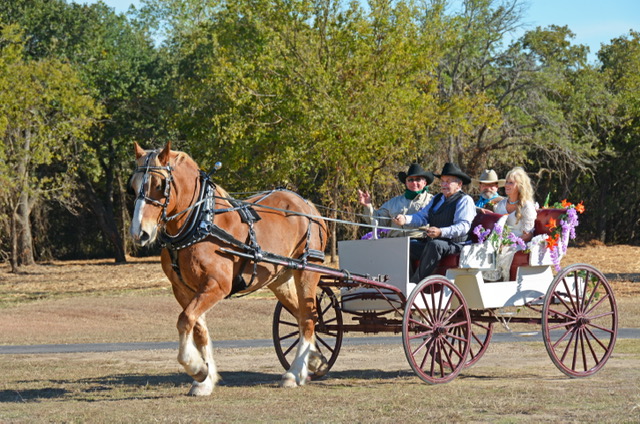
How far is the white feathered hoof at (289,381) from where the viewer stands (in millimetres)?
8969

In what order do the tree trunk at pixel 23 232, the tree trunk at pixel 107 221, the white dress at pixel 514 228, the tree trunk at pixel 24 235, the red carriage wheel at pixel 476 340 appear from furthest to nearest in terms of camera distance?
1. the tree trunk at pixel 107 221
2. the tree trunk at pixel 24 235
3. the tree trunk at pixel 23 232
4. the white dress at pixel 514 228
5. the red carriage wheel at pixel 476 340

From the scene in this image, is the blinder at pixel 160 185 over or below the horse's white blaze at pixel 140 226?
over

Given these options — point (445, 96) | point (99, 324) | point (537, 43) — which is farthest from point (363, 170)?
point (537, 43)

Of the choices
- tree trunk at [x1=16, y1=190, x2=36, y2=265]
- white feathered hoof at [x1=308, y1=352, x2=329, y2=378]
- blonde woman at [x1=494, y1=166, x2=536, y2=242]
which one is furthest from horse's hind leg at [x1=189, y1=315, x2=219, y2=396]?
tree trunk at [x1=16, y1=190, x2=36, y2=265]

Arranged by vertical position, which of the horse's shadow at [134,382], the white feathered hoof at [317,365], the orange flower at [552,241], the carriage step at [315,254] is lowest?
the horse's shadow at [134,382]

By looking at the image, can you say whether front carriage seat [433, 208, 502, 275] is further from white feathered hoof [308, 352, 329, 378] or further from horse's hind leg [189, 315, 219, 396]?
horse's hind leg [189, 315, 219, 396]

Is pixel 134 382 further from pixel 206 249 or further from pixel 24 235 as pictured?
pixel 24 235

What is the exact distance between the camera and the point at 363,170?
25125 mm

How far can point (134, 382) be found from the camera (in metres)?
9.70

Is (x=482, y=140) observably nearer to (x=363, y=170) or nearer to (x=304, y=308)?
(x=363, y=170)

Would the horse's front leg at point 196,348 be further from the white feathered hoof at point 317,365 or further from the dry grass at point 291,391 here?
the white feathered hoof at point 317,365

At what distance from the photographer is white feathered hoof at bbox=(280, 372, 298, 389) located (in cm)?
897

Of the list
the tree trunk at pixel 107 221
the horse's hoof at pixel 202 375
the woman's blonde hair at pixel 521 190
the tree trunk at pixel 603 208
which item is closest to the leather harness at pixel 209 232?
the horse's hoof at pixel 202 375

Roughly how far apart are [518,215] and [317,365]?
2737 millimetres
